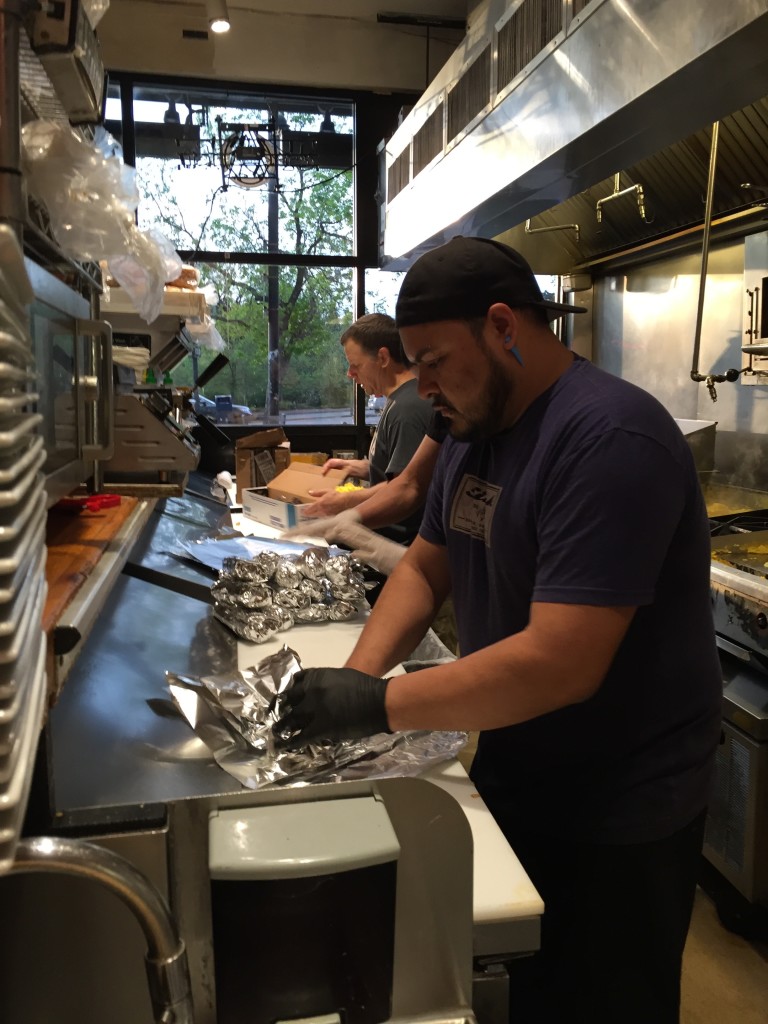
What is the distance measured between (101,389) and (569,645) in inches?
34.8

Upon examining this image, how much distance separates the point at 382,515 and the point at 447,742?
4.44ft

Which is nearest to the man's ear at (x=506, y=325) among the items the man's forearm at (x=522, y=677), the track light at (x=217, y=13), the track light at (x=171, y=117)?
the man's forearm at (x=522, y=677)

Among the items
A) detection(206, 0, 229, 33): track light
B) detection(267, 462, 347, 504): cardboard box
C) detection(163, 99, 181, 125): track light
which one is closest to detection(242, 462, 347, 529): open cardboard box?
detection(267, 462, 347, 504): cardboard box

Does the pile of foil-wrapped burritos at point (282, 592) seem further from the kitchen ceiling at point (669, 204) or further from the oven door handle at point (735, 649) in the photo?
the kitchen ceiling at point (669, 204)

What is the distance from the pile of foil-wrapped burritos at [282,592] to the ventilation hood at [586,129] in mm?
1451

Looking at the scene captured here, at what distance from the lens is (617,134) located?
2.15 m

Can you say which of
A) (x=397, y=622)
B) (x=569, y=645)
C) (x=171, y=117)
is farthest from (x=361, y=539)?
(x=171, y=117)

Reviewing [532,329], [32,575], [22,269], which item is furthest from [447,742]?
[22,269]

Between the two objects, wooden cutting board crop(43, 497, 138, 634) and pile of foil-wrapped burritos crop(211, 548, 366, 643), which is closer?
wooden cutting board crop(43, 497, 138, 634)

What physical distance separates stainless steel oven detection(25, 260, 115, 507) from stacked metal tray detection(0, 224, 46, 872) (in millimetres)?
235

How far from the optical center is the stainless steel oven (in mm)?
919

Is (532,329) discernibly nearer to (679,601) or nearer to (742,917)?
(679,601)

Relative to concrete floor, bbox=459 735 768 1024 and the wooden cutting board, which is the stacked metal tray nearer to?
the wooden cutting board

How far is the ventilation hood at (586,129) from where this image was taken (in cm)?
178
